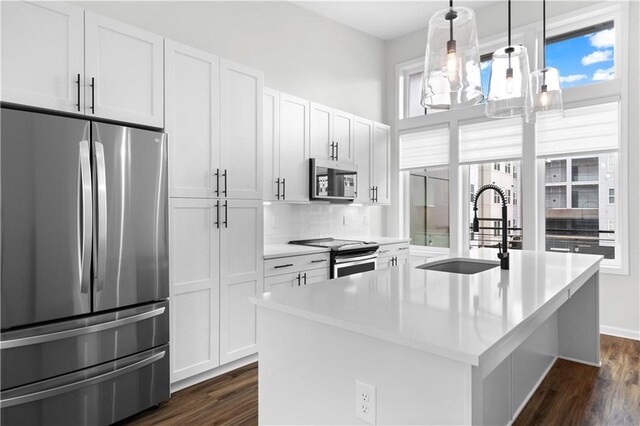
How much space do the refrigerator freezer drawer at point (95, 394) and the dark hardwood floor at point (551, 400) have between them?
0.16m

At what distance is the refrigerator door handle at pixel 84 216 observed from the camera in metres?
2.08

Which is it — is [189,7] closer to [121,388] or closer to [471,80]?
[471,80]

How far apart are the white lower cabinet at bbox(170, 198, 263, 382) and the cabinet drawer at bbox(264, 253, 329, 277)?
119 millimetres

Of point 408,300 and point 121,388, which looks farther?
point 121,388

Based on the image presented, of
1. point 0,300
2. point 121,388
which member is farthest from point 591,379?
point 0,300

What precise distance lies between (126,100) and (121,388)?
173 centimetres

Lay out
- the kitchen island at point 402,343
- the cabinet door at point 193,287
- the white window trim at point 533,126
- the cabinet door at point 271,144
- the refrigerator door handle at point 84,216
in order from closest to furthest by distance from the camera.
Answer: the kitchen island at point 402,343 < the refrigerator door handle at point 84,216 < the cabinet door at point 193,287 < the cabinet door at point 271,144 < the white window trim at point 533,126

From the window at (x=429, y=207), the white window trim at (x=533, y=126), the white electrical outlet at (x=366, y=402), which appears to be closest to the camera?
the white electrical outlet at (x=366, y=402)

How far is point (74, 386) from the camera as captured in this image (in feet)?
6.68

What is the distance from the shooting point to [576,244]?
4.14m

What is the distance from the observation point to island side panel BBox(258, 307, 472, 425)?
3.72ft

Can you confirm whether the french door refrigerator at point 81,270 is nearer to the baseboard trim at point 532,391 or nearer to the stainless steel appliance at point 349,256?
the stainless steel appliance at point 349,256

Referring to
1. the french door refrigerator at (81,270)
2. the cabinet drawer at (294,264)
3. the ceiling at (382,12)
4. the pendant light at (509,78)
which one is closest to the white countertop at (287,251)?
the cabinet drawer at (294,264)

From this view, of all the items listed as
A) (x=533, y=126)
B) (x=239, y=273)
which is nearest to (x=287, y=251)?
(x=239, y=273)
